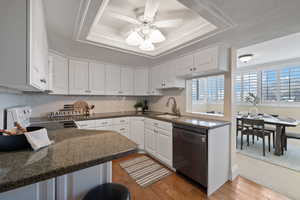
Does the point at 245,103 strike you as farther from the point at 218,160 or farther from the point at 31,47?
the point at 31,47

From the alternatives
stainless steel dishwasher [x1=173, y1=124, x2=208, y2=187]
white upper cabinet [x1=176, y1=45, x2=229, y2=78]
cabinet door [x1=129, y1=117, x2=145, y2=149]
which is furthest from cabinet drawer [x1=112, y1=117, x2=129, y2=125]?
white upper cabinet [x1=176, y1=45, x2=229, y2=78]

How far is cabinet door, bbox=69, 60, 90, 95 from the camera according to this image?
2678mm

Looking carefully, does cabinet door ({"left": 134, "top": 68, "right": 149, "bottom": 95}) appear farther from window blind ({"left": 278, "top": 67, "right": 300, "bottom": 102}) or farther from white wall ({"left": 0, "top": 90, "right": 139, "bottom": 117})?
window blind ({"left": 278, "top": 67, "right": 300, "bottom": 102})

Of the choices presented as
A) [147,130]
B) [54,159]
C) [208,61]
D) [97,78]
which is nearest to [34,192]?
[54,159]

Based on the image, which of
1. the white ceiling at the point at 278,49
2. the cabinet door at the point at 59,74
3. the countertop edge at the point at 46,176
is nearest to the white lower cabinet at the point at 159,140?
the countertop edge at the point at 46,176

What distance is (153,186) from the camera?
192cm

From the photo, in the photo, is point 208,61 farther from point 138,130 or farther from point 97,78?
point 97,78

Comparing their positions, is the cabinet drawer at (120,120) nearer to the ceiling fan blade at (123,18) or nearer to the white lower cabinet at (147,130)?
the white lower cabinet at (147,130)

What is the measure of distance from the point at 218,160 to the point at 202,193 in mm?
521

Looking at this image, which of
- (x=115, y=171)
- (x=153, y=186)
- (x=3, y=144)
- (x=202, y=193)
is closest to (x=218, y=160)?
(x=202, y=193)

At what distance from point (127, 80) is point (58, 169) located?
295 cm

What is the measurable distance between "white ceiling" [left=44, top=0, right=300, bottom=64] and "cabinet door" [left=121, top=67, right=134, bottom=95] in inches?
63.2

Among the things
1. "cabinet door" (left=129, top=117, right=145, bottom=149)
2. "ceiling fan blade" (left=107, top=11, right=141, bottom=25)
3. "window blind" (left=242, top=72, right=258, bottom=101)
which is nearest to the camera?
"ceiling fan blade" (left=107, top=11, right=141, bottom=25)

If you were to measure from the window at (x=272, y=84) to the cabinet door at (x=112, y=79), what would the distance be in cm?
363
